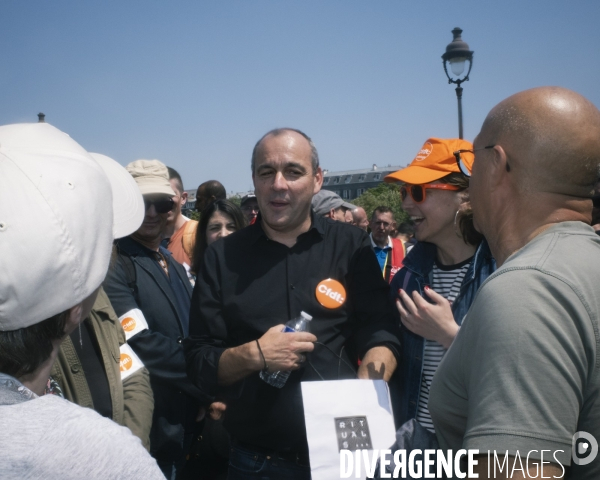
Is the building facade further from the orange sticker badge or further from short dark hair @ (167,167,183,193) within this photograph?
the orange sticker badge

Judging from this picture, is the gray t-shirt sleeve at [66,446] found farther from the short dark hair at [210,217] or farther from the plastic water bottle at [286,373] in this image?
the short dark hair at [210,217]

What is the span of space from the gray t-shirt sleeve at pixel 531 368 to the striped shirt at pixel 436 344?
4.61 feet

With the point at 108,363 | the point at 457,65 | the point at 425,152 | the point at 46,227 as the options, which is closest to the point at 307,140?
the point at 425,152

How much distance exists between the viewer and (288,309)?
2619 mm

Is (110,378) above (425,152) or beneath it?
beneath

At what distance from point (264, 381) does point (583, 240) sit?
171 cm

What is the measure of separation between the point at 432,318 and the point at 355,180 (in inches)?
4737

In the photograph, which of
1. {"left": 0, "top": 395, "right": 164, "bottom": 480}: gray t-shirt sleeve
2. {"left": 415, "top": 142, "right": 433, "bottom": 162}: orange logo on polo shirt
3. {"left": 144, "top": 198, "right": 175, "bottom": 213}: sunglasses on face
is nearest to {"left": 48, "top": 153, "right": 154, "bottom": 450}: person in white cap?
{"left": 0, "top": 395, "right": 164, "bottom": 480}: gray t-shirt sleeve

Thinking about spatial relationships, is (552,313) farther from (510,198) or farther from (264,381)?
(264,381)

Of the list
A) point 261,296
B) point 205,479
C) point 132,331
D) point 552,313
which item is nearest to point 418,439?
point 552,313

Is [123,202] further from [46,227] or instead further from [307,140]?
[307,140]

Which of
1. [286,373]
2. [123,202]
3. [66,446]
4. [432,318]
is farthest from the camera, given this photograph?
[286,373]

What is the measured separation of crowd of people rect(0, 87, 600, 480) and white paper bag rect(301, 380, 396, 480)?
19cm

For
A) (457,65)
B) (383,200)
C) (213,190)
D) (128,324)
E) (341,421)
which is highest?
(457,65)
